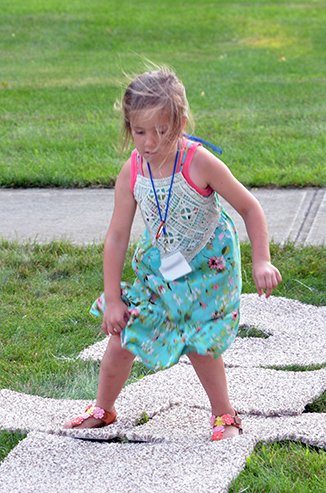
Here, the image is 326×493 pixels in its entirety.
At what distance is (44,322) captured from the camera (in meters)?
3.26

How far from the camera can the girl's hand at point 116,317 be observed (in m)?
2.25

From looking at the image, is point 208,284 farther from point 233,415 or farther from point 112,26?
point 112,26

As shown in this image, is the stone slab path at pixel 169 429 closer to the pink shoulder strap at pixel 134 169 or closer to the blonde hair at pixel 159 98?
the pink shoulder strap at pixel 134 169

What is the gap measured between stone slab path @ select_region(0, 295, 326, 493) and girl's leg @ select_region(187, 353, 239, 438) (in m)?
0.10

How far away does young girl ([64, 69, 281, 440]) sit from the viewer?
2150mm

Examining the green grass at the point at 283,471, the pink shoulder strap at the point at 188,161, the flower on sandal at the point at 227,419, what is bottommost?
the flower on sandal at the point at 227,419

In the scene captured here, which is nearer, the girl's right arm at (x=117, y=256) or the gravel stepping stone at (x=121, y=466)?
the gravel stepping stone at (x=121, y=466)

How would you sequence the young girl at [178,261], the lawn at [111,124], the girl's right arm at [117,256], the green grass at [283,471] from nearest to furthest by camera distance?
the green grass at [283,471]
the young girl at [178,261]
the girl's right arm at [117,256]
the lawn at [111,124]

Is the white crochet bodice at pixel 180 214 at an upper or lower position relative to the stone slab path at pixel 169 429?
upper

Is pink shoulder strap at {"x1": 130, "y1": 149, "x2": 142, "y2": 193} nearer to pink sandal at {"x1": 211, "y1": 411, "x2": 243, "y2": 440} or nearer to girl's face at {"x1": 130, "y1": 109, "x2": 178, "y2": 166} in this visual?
girl's face at {"x1": 130, "y1": 109, "x2": 178, "y2": 166}

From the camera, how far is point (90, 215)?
15.3ft

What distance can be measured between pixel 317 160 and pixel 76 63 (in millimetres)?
6870

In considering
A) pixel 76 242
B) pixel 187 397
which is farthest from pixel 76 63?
pixel 187 397

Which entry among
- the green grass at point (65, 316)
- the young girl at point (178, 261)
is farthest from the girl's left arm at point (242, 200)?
the green grass at point (65, 316)
